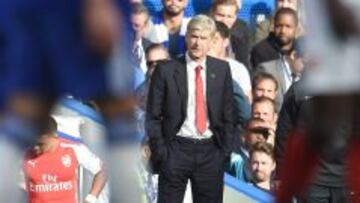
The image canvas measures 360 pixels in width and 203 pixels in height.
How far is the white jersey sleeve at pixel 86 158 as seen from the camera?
384 inches

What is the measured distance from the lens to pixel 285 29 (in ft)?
38.0

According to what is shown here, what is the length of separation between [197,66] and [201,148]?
57 centimetres

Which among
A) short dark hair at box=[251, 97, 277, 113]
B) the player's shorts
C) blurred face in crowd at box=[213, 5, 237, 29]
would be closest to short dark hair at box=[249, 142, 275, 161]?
short dark hair at box=[251, 97, 277, 113]

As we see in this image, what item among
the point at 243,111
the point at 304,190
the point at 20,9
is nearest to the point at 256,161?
the point at 243,111

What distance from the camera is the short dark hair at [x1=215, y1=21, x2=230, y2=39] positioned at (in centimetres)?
1121

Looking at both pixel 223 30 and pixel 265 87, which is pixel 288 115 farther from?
pixel 223 30

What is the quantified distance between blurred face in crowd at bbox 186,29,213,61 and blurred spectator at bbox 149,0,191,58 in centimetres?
131

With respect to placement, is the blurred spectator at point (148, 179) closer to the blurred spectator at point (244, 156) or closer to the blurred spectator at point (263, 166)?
the blurred spectator at point (244, 156)

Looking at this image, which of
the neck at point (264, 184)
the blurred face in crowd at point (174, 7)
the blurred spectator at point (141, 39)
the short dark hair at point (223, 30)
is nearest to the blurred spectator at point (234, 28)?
the short dark hair at point (223, 30)

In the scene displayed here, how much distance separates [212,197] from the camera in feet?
32.4

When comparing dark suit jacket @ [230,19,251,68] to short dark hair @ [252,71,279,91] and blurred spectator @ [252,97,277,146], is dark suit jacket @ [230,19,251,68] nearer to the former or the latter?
short dark hair @ [252,71,279,91]

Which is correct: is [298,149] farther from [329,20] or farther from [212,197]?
[212,197]

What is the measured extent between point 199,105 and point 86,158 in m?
0.86

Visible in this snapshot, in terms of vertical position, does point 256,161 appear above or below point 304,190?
below
